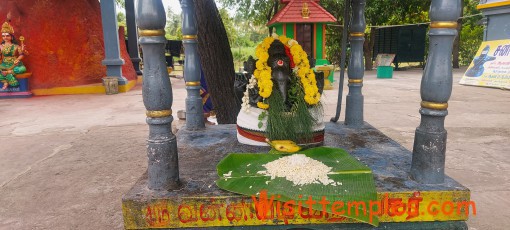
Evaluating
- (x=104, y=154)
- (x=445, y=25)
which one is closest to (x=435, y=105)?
(x=445, y=25)

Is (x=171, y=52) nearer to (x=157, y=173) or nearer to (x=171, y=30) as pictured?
(x=157, y=173)

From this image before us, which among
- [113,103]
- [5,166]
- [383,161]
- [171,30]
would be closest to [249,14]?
[113,103]

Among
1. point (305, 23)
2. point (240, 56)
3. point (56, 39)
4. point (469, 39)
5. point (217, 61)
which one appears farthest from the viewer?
point (240, 56)

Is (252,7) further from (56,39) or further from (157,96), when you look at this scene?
(157,96)

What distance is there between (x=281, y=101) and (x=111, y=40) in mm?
9812

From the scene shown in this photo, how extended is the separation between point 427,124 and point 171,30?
128 ft

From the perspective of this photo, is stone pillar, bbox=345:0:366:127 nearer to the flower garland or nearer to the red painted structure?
the flower garland

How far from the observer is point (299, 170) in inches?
79.0

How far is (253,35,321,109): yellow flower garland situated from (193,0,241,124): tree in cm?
201

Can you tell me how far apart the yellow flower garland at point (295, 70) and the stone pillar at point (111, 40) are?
9.43 metres

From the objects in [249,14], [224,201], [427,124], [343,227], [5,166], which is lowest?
[5,166]

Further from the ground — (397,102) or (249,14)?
(249,14)

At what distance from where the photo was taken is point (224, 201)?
5.82 feet

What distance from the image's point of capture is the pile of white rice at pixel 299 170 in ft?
6.29
